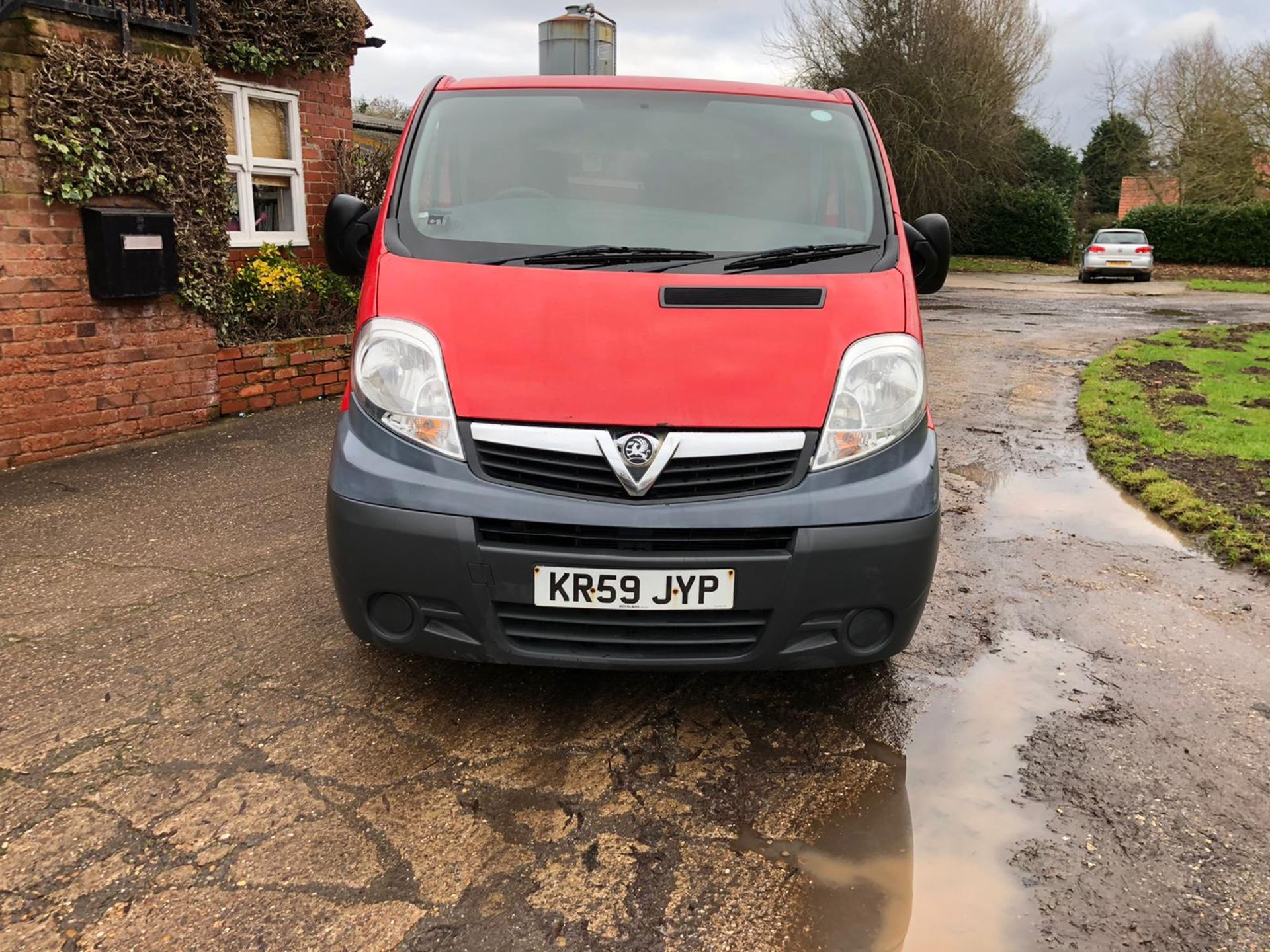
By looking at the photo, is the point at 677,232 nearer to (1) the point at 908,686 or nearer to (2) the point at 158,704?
(1) the point at 908,686

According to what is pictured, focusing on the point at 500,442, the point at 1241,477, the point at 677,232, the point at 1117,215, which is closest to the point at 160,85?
the point at 677,232

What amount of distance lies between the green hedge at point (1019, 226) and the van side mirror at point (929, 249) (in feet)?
103

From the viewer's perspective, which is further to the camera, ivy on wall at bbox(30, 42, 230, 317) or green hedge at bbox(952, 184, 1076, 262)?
green hedge at bbox(952, 184, 1076, 262)

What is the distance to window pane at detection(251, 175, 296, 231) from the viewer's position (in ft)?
29.7

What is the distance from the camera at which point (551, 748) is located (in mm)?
2836

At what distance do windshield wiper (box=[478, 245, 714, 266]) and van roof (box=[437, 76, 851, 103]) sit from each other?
37.0 inches

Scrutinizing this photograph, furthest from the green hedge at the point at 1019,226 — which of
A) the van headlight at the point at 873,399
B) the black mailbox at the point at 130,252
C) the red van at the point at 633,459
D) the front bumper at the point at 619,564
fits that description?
the front bumper at the point at 619,564

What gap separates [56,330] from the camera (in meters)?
5.89

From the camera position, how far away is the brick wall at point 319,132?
9203 mm

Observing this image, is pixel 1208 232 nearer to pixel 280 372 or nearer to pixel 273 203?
pixel 273 203

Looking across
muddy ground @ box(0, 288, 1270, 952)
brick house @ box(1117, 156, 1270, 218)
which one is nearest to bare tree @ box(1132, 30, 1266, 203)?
brick house @ box(1117, 156, 1270, 218)

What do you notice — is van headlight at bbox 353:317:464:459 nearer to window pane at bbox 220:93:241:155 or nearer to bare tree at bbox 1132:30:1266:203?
window pane at bbox 220:93:241:155

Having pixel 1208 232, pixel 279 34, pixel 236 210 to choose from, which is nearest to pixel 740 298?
pixel 236 210

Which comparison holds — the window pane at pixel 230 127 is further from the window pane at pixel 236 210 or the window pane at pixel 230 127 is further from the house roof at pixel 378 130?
the house roof at pixel 378 130
